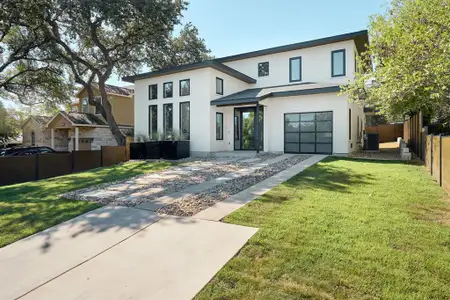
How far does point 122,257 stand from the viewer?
11.6ft

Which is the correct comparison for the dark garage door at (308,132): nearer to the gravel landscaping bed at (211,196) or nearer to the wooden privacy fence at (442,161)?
the gravel landscaping bed at (211,196)

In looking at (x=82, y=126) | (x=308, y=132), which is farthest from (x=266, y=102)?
(x=82, y=126)

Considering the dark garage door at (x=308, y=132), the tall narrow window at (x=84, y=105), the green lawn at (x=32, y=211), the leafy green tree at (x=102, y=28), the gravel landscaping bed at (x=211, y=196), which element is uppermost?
the leafy green tree at (x=102, y=28)

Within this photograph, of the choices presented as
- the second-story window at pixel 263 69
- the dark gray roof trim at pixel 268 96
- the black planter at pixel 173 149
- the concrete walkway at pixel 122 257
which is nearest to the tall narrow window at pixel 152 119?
the black planter at pixel 173 149

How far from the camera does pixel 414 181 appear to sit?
727cm

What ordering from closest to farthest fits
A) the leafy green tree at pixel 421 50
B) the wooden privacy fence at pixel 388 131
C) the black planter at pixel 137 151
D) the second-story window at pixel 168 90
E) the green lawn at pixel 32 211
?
the green lawn at pixel 32 211, the leafy green tree at pixel 421 50, the black planter at pixel 137 151, the second-story window at pixel 168 90, the wooden privacy fence at pixel 388 131

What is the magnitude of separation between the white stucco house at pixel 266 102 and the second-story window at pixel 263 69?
0.07 metres

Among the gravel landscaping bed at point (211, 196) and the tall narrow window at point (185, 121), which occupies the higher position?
the tall narrow window at point (185, 121)

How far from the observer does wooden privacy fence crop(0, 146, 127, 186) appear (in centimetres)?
1202

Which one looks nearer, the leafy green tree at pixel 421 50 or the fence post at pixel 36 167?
the leafy green tree at pixel 421 50

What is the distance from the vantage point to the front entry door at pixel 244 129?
16.7 metres

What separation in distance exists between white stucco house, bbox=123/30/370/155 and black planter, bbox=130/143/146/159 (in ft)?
3.61

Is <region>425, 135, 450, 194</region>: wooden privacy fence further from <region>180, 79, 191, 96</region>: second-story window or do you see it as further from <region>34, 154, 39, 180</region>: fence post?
<region>34, 154, 39, 180</region>: fence post

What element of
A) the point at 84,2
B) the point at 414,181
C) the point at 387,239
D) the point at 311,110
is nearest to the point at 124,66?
the point at 84,2
